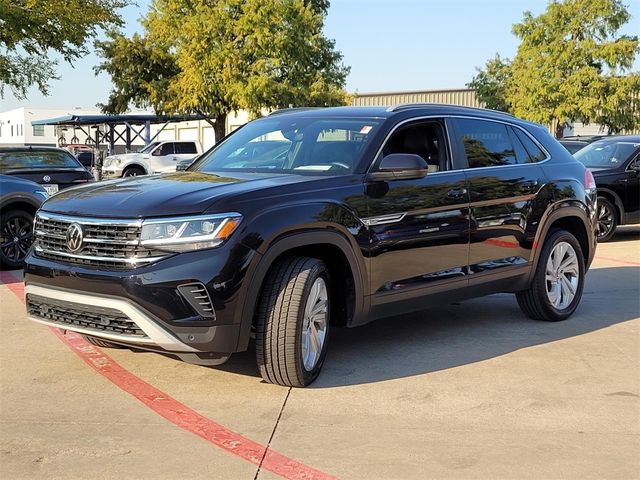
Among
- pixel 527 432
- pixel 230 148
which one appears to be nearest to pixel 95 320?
pixel 230 148

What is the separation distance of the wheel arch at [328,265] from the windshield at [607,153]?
849cm

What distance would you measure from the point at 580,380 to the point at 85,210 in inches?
133

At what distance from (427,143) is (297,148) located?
1.04 meters

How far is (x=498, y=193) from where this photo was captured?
19.2ft

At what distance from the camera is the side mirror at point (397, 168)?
4.92 m

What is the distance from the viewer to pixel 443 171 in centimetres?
554

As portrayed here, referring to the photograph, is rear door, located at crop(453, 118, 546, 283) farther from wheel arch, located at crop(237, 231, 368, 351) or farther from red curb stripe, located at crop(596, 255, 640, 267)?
red curb stripe, located at crop(596, 255, 640, 267)

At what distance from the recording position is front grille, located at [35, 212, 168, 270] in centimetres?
414

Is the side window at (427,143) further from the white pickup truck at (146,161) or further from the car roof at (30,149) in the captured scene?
the white pickup truck at (146,161)

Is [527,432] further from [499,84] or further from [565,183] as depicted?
[499,84]

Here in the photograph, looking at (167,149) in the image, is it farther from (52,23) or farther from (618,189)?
(618,189)

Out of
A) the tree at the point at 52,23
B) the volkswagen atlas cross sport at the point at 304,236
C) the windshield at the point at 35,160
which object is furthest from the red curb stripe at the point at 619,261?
the tree at the point at 52,23

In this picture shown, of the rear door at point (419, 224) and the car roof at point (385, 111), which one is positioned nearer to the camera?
the rear door at point (419, 224)

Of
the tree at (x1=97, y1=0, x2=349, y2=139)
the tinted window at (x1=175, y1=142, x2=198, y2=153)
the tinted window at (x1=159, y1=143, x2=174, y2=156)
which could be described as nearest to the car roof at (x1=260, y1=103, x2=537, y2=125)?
the tinted window at (x1=159, y1=143, x2=174, y2=156)
